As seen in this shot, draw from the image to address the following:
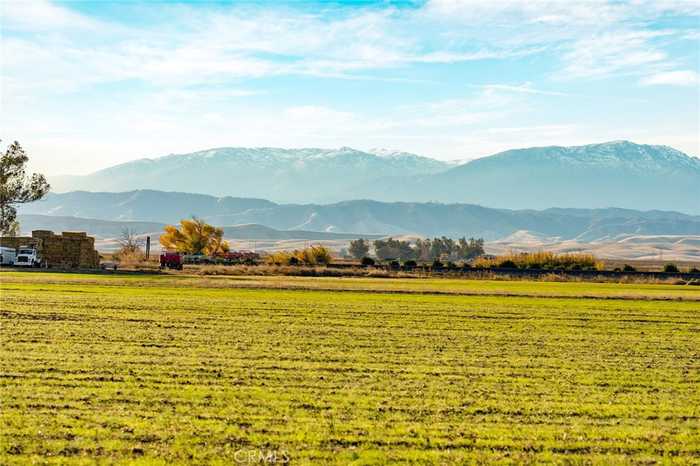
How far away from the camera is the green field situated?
13273 mm

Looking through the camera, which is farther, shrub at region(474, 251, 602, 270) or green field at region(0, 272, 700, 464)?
shrub at region(474, 251, 602, 270)

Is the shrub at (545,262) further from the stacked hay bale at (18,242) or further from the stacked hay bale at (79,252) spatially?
the stacked hay bale at (18,242)

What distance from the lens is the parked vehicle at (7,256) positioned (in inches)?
3113

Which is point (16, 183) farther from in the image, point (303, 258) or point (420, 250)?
point (420, 250)

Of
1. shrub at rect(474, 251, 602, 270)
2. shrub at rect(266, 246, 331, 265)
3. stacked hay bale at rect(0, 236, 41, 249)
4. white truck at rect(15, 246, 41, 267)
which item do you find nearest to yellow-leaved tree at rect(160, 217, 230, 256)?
shrub at rect(266, 246, 331, 265)

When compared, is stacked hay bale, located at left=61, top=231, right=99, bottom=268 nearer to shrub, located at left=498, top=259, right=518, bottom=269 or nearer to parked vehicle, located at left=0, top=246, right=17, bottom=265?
parked vehicle, located at left=0, top=246, right=17, bottom=265

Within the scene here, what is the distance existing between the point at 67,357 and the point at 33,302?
17.0 m

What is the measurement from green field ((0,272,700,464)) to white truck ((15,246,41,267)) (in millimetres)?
47137

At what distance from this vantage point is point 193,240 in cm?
11038

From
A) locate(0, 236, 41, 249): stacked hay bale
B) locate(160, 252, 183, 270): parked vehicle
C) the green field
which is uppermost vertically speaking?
locate(0, 236, 41, 249): stacked hay bale


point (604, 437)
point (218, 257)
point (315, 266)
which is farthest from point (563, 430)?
point (218, 257)

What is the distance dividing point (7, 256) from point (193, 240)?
32948 millimetres

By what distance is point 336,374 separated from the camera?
19.3m

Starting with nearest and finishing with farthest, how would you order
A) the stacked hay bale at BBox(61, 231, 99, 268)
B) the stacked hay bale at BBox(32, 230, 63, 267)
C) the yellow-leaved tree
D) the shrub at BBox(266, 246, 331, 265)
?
the stacked hay bale at BBox(61, 231, 99, 268), the stacked hay bale at BBox(32, 230, 63, 267), the shrub at BBox(266, 246, 331, 265), the yellow-leaved tree
